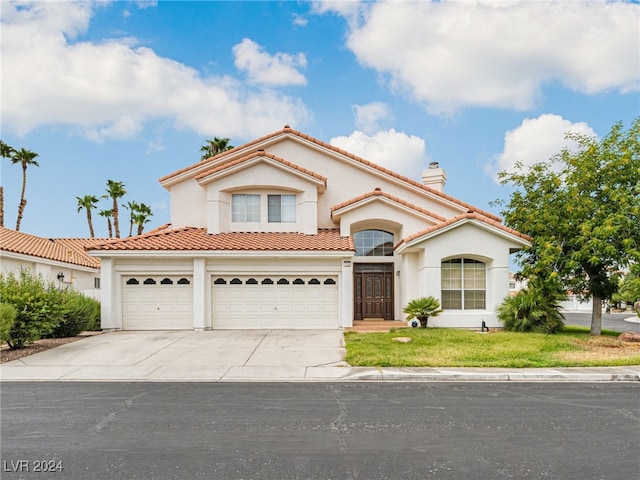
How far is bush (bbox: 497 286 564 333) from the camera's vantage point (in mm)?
17766

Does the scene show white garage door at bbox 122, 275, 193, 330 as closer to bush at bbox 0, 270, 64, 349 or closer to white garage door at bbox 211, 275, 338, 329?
white garage door at bbox 211, 275, 338, 329

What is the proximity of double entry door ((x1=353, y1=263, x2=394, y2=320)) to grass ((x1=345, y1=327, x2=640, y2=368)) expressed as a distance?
3702 mm

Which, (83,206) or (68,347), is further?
(83,206)

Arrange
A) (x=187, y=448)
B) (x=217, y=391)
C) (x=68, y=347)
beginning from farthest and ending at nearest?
(x=68, y=347) → (x=217, y=391) → (x=187, y=448)

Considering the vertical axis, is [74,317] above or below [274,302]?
below

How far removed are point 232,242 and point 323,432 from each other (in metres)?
13.4

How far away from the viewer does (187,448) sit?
6.26m

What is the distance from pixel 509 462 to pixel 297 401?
4.04m

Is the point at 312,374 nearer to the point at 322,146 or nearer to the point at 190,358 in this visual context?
the point at 190,358

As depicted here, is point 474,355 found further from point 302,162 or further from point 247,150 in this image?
point 247,150

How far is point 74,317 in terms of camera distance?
17406mm

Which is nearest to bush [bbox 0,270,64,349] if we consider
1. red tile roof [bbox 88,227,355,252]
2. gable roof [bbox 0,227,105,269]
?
red tile roof [bbox 88,227,355,252]

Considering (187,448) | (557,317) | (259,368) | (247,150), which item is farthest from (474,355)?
(247,150)

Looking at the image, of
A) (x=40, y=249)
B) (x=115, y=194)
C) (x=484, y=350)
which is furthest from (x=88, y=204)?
(x=484, y=350)
